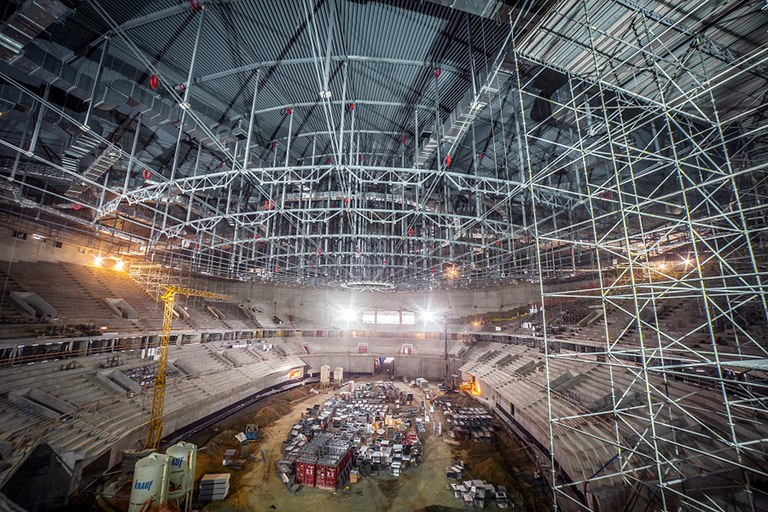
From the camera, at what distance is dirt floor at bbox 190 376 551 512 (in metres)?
12.2

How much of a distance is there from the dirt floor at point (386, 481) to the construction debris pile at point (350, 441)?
17.6 inches

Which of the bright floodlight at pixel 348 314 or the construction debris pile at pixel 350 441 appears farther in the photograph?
the bright floodlight at pixel 348 314

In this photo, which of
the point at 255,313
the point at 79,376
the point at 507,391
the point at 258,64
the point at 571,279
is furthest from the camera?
the point at 255,313

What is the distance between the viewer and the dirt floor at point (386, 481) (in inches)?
482

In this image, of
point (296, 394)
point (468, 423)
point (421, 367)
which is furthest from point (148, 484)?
point (421, 367)

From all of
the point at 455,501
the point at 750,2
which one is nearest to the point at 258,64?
the point at 750,2

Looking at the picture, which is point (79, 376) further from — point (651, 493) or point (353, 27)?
point (651, 493)

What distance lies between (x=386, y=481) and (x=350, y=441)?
367 cm

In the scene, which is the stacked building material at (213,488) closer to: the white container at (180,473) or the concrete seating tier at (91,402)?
the white container at (180,473)

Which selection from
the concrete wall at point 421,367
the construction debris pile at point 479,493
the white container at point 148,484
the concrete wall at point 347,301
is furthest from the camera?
the concrete wall at point 347,301

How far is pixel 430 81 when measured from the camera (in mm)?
12508

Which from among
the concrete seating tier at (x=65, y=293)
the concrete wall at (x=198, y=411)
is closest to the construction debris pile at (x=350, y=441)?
the concrete wall at (x=198, y=411)

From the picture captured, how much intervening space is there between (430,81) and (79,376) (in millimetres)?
22769

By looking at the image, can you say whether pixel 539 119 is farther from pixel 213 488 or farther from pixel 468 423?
pixel 213 488
